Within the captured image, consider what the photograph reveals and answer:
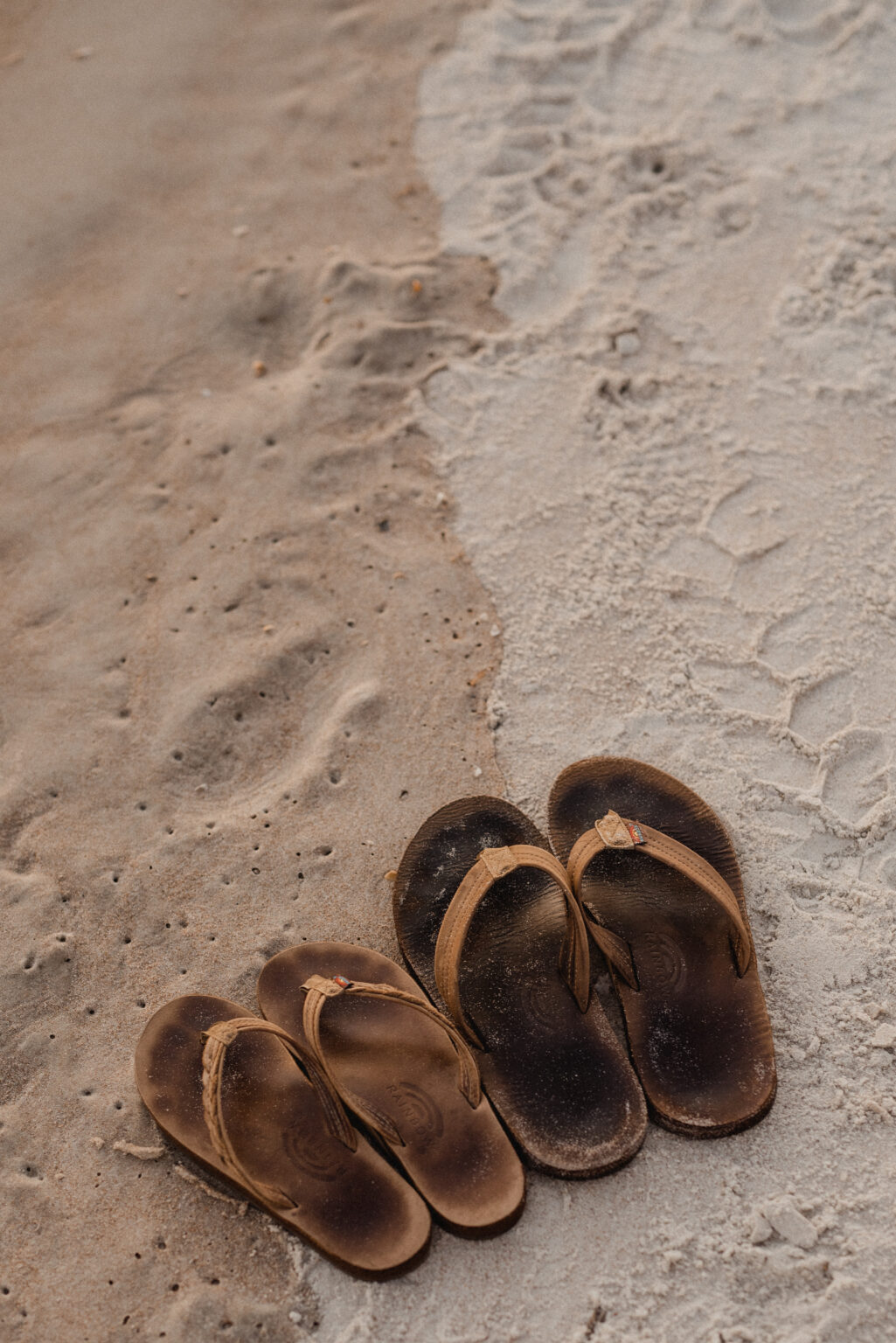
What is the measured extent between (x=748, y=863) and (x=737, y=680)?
1.45ft

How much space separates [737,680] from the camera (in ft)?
7.29

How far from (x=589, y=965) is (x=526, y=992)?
135 millimetres

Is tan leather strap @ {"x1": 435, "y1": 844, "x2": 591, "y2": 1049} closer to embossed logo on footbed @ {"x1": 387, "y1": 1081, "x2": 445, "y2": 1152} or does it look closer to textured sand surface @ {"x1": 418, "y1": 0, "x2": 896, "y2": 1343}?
embossed logo on footbed @ {"x1": 387, "y1": 1081, "x2": 445, "y2": 1152}

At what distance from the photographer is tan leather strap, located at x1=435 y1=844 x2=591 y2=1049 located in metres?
1.77

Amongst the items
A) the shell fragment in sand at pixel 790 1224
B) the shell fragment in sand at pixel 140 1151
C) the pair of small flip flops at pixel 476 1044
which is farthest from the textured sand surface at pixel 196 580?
the shell fragment in sand at pixel 790 1224

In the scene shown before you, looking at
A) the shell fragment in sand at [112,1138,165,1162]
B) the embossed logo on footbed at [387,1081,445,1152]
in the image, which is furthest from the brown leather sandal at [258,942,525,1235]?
the shell fragment in sand at [112,1138,165,1162]

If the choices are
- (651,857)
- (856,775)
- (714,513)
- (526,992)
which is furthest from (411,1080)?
(714,513)

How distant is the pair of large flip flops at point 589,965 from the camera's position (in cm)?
173

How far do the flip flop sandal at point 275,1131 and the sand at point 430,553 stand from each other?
76 millimetres

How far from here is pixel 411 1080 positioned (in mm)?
1774

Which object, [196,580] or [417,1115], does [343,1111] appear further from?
[196,580]

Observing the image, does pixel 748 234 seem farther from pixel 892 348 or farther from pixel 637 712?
pixel 637 712

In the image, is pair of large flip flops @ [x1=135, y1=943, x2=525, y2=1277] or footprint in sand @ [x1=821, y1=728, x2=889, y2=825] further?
footprint in sand @ [x1=821, y1=728, x2=889, y2=825]

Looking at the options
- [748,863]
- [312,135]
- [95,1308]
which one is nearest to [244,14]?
[312,135]
